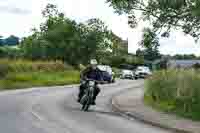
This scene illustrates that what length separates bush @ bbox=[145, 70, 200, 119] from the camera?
58.6ft

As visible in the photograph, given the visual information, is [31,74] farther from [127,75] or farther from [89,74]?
[89,74]

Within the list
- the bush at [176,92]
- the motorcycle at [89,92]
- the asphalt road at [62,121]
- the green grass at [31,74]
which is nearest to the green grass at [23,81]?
the green grass at [31,74]

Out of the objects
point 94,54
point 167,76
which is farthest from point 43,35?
point 167,76

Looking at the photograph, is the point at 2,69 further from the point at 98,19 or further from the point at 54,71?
the point at 98,19

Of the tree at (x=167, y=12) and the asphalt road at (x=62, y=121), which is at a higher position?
the tree at (x=167, y=12)

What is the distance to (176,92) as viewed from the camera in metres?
19.6

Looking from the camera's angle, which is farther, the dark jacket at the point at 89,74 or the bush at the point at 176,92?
the dark jacket at the point at 89,74

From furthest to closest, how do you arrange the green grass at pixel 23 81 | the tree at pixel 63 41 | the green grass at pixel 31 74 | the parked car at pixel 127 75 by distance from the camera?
the tree at pixel 63 41, the parked car at pixel 127 75, the green grass at pixel 31 74, the green grass at pixel 23 81

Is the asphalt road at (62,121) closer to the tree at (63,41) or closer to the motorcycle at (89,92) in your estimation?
the motorcycle at (89,92)

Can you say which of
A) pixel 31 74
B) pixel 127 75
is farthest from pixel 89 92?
pixel 127 75

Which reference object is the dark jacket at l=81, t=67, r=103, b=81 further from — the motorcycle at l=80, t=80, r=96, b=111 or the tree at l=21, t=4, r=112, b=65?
the tree at l=21, t=4, r=112, b=65

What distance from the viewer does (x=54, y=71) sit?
60312 mm

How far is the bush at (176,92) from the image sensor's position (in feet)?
58.6

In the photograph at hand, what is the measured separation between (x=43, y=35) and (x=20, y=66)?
1423 inches
